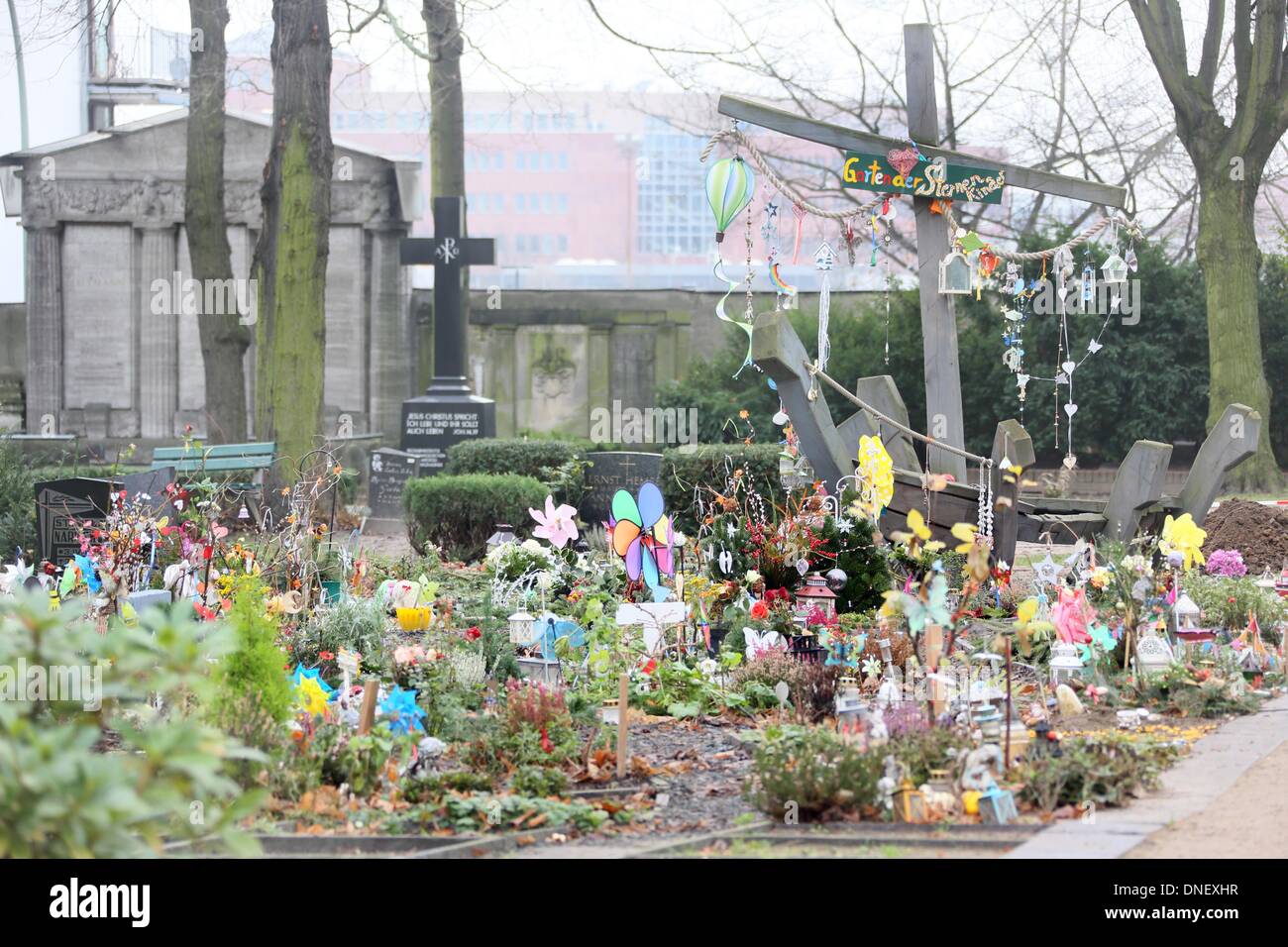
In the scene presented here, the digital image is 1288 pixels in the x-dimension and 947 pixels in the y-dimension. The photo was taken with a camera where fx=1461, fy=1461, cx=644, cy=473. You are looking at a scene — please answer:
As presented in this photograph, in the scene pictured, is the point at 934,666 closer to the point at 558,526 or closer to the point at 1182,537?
the point at 1182,537

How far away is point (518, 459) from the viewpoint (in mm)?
15141

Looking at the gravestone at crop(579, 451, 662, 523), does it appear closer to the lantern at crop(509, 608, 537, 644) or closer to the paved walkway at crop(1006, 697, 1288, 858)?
the lantern at crop(509, 608, 537, 644)

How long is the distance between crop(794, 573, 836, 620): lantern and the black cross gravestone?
958cm

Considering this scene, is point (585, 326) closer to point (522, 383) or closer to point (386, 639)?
point (522, 383)

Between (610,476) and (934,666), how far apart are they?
8647mm

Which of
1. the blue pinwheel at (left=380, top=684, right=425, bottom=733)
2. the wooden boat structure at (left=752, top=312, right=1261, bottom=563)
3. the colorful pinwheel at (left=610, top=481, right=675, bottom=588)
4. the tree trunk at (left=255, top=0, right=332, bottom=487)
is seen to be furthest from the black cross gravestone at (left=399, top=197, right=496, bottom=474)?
the blue pinwheel at (left=380, top=684, right=425, bottom=733)

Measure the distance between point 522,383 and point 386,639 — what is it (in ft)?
51.4

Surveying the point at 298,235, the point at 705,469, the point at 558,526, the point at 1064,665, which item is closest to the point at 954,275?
the point at 558,526

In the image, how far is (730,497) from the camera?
10.3 meters

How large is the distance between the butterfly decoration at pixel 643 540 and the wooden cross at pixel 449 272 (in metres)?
9.98

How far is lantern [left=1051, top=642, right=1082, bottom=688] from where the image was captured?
711cm

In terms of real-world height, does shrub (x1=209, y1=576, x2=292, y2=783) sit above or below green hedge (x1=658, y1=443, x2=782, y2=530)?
below

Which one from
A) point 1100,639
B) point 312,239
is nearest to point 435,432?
point 312,239
